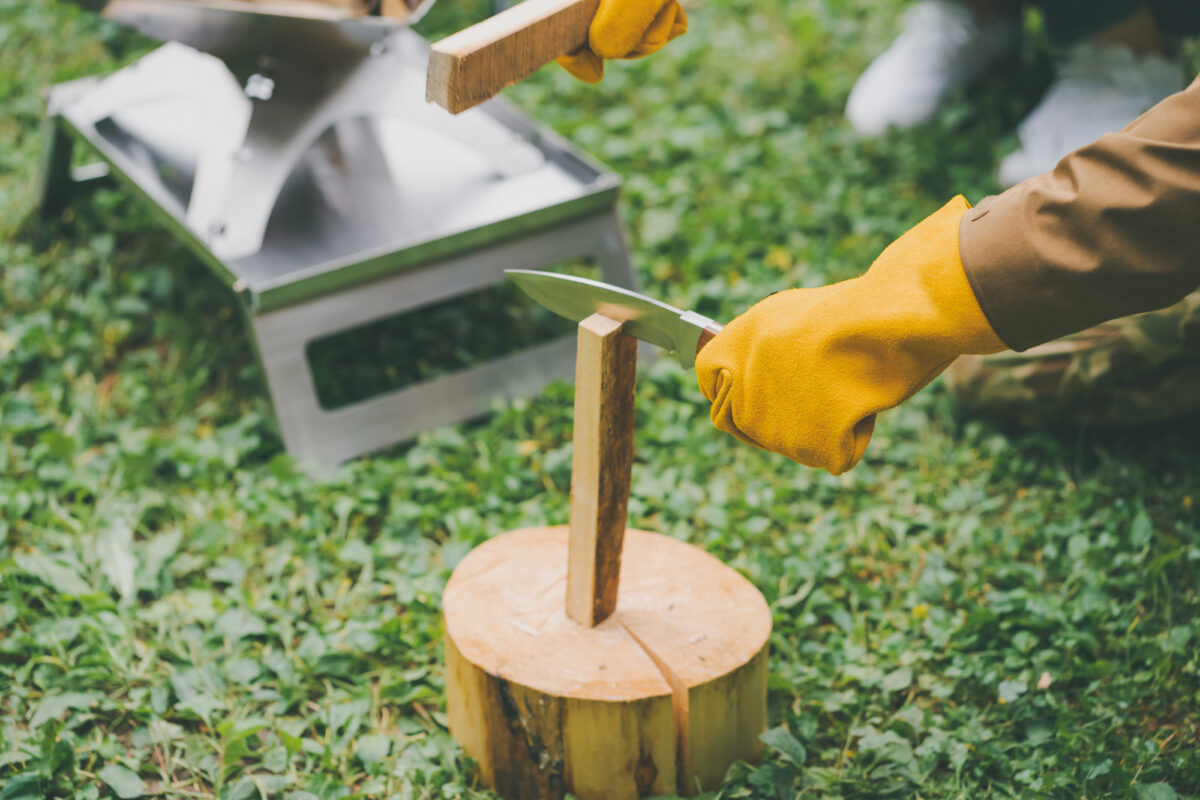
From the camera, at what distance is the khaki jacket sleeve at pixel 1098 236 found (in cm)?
103

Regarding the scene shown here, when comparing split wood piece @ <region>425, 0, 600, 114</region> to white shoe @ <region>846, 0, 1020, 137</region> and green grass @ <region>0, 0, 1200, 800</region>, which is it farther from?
white shoe @ <region>846, 0, 1020, 137</region>

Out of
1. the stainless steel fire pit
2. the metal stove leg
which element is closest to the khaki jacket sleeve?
the stainless steel fire pit

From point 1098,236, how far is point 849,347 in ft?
0.86

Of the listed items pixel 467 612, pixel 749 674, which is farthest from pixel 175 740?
pixel 749 674

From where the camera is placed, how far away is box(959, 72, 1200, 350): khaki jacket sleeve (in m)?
1.03

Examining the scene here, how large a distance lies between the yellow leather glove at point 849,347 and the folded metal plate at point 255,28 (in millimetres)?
1178

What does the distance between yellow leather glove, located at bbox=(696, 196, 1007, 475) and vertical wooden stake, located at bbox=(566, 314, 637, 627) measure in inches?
7.0

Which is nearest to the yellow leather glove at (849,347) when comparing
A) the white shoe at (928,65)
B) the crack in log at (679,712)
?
the crack in log at (679,712)

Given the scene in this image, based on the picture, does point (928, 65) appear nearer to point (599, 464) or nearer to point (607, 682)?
point (599, 464)

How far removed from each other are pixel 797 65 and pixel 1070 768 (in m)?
2.53

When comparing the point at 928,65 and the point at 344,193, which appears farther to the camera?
the point at 928,65

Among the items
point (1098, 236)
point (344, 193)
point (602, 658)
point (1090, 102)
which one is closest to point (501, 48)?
point (1098, 236)

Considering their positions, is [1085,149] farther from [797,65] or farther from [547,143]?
[797,65]

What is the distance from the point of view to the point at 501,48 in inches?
49.5
